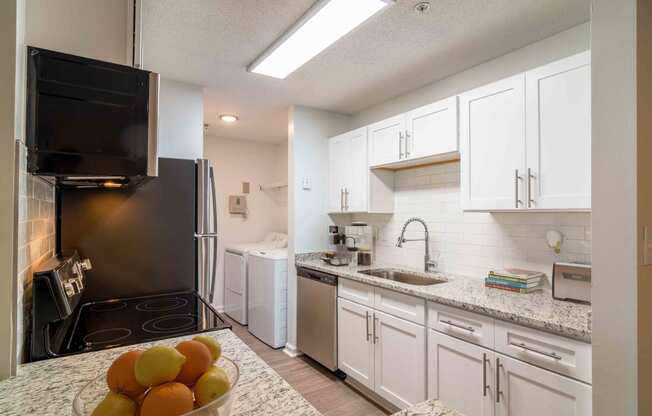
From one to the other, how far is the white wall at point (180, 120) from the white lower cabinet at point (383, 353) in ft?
5.82

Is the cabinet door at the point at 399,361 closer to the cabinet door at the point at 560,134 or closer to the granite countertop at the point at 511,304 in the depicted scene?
the granite countertop at the point at 511,304

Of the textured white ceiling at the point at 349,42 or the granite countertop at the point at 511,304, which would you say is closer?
the granite countertop at the point at 511,304

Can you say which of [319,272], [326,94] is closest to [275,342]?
[319,272]

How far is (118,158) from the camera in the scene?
1.11 metres

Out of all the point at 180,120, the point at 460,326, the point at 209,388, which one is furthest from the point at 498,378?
the point at 180,120

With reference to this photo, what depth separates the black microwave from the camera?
1004mm

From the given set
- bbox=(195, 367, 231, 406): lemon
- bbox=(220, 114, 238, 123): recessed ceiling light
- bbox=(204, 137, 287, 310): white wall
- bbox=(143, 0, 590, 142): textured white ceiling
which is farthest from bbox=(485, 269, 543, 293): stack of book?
bbox=(204, 137, 287, 310): white wall

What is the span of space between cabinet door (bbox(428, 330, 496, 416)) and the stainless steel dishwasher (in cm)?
99

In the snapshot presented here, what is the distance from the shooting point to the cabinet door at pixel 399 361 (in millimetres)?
2088

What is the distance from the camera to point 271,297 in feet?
11.3

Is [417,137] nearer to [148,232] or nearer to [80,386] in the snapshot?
[148,232]

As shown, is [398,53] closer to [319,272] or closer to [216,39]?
[216,39]

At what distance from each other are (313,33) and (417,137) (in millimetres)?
1061
